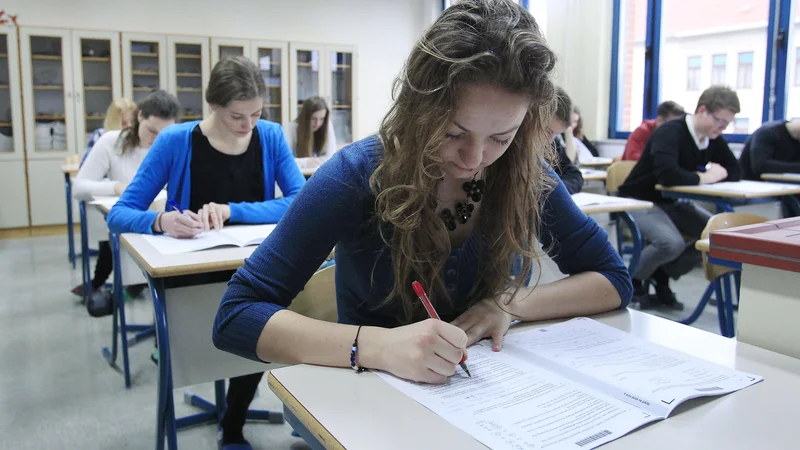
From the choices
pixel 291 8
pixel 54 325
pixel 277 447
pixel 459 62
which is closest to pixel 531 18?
pixel 459 62

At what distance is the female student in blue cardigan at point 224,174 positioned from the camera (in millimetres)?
2064

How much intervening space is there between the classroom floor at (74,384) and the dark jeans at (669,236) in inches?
10.6

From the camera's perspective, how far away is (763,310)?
100 cm

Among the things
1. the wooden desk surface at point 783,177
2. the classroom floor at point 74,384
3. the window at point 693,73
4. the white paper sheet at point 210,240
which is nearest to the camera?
the white paper sheet at point 210,240

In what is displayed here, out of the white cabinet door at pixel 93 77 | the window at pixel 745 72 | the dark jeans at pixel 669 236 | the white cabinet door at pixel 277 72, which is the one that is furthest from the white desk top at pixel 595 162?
the white cabinet door at pixel 93 77

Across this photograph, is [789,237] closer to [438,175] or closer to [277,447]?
[438,175]

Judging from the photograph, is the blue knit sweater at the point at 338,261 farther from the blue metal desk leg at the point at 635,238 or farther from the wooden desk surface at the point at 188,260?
the blue metal desk leg at the point at 635,238

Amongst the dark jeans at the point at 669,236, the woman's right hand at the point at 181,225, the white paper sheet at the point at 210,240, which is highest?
the woman's right hand at the point at 181,225

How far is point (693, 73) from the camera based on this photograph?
5.96 meters

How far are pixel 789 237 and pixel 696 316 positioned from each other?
2417 millimetres

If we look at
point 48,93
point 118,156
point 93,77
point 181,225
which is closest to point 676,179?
point 181,225

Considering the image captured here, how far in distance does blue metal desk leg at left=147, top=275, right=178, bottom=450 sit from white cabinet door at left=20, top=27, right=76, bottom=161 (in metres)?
5.28

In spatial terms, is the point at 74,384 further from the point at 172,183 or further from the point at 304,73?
the point at 304,73

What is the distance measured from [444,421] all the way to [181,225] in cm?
145
